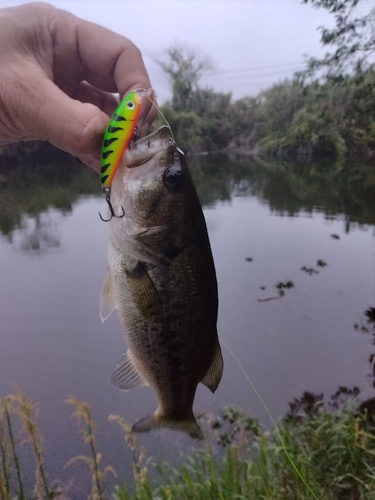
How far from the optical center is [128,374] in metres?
1.74

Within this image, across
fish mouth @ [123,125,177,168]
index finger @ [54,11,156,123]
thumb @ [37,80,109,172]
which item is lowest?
fish mouth @ [123,125,177,168]

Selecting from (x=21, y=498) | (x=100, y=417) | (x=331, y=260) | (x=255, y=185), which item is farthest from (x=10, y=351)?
(x=255, y=185)

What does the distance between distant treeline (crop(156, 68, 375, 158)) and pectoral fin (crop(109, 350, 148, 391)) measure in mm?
33621

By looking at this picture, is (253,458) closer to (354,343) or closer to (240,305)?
(354,343)

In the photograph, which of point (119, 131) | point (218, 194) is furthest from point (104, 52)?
point (218, 194)

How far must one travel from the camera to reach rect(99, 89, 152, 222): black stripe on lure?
55.1 inches

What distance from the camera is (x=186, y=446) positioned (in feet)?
14.7

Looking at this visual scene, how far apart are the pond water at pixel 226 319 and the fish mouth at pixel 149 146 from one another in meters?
3.84

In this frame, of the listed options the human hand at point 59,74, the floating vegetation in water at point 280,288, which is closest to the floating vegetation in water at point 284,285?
the floating vegetation in water at point 280,288

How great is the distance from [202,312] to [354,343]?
5703mm

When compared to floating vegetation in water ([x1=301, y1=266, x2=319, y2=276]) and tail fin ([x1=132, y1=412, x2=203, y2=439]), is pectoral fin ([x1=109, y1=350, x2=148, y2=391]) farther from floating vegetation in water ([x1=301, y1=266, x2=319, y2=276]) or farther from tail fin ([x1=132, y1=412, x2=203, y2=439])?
floating vegetation in water ([x1=301, y1=266, x2=319, y2=276])

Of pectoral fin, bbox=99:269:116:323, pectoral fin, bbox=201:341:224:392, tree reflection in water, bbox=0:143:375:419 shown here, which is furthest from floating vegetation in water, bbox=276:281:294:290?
pectoral fin, bbox=99:269:116:323

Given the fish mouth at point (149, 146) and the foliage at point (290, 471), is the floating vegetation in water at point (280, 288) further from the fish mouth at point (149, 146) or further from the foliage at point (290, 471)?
the fish mouth at point (149, 146)

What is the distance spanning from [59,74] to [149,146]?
893 millimetres
